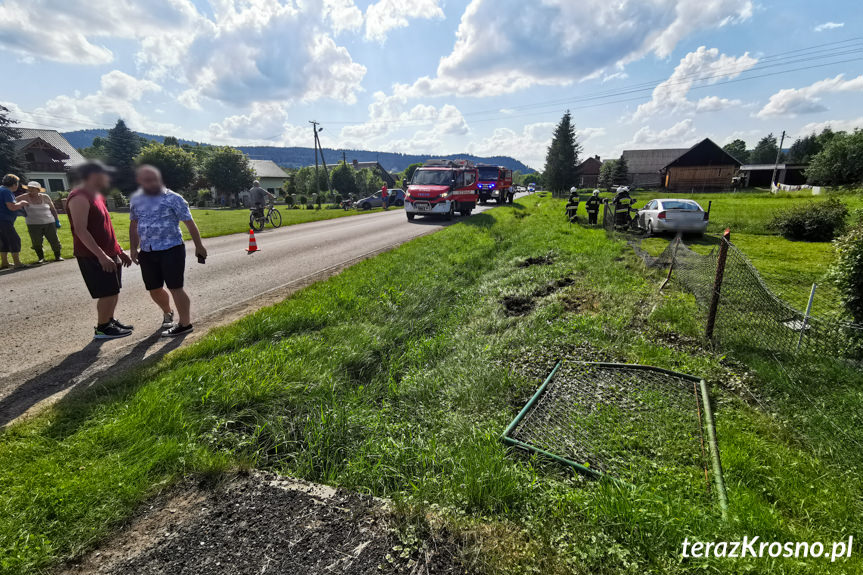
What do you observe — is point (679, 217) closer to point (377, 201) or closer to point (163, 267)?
point (163, 267)

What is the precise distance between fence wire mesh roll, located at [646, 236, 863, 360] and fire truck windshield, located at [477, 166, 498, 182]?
27.8 metres

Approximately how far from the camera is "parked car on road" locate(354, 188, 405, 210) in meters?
34.7

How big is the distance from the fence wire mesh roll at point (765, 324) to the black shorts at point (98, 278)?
23.1 ft

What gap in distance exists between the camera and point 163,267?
442cm

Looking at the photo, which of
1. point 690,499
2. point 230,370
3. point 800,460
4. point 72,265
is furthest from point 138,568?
point 72,265

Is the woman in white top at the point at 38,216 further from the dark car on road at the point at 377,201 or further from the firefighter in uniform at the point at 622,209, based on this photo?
the dark car on road at the point at 377,201

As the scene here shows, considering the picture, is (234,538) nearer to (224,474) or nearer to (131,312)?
(224,474)

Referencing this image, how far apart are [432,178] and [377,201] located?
1847cm

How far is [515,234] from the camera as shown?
46.6 feet

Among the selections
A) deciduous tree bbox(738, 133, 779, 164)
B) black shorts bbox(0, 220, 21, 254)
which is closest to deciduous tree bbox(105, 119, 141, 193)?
black shorts bbox(0, 220, 21, 254)

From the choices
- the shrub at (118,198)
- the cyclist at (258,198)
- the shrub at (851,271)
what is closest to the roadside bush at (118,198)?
the shrub at (118,198)

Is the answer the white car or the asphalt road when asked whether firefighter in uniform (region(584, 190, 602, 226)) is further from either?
the asphalt road

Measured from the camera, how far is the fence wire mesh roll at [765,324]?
3627 millimetres

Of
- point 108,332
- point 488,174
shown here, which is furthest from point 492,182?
point 108,332
